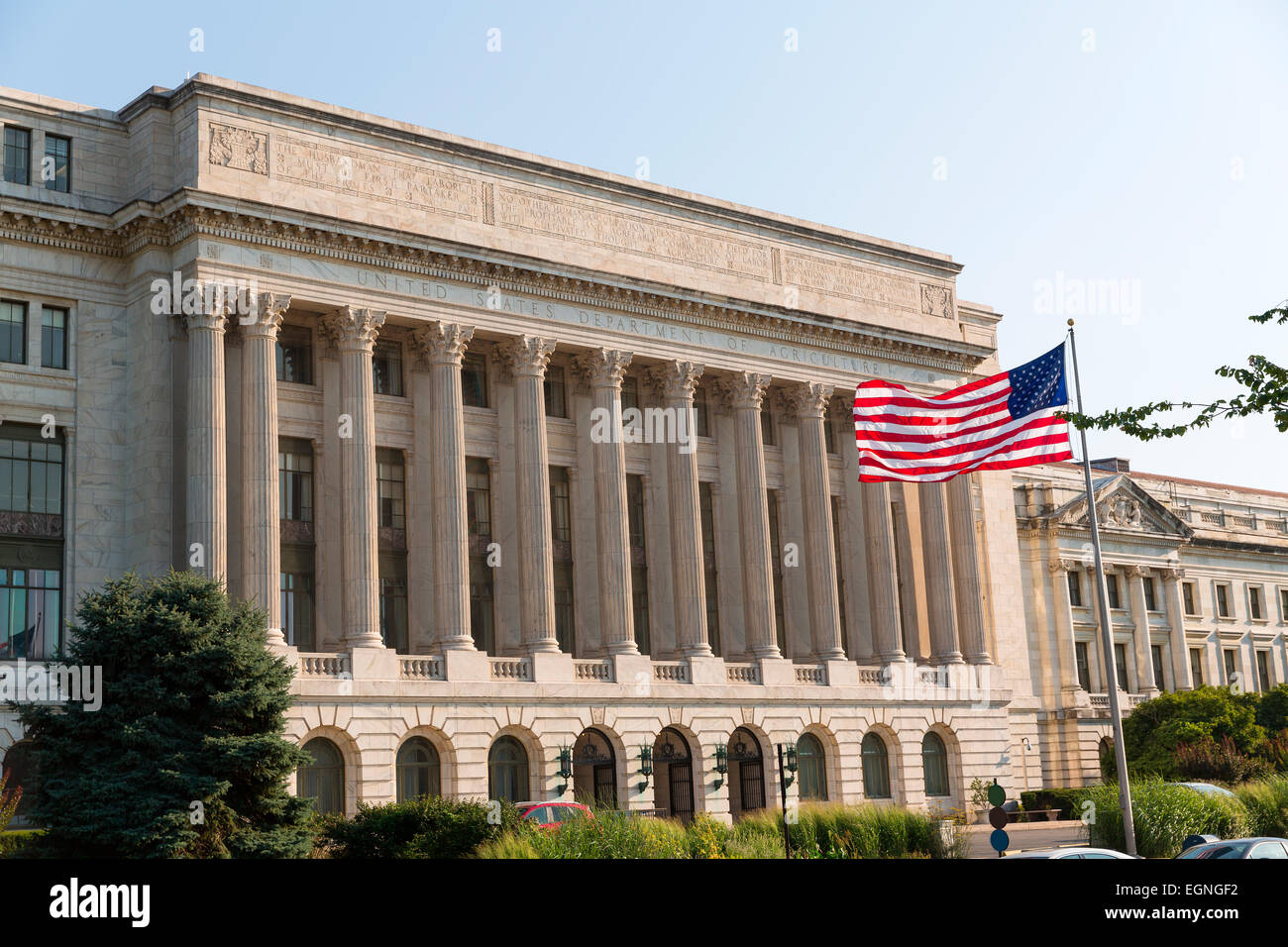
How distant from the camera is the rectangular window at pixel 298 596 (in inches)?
1879

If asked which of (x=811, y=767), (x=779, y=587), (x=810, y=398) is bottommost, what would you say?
(x=811, y=767)

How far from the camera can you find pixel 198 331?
44969 mm

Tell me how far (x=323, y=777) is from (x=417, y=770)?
3337mm

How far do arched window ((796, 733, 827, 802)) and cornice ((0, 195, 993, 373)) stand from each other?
51.6 feet

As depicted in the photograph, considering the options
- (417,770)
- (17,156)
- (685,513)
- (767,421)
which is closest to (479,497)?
(685,513)

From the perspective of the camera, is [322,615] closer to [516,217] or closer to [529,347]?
[529,347]

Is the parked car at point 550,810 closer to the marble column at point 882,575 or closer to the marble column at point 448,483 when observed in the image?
the marble column at point 448,483

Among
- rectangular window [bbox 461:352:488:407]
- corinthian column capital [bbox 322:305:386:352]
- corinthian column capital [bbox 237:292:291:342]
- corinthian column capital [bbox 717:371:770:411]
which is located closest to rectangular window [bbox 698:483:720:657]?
corinthian column capital [bbox 717:371:770:411]

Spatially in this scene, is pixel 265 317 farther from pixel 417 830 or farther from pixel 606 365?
pixel 417 830

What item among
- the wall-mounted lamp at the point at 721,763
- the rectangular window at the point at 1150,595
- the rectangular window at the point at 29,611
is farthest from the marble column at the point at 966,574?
the rectangular window at the point at 29,611

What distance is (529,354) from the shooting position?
5212 cm

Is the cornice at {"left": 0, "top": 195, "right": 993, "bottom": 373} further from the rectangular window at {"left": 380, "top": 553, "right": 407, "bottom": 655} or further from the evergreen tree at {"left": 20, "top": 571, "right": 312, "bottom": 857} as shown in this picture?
the evergreen tree at {"left": 20, "top": 571, "right": 312, "bottom": 857}

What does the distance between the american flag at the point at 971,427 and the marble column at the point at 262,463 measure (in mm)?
17790
